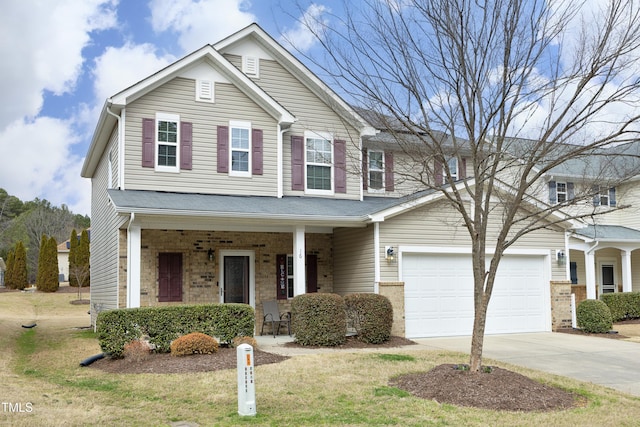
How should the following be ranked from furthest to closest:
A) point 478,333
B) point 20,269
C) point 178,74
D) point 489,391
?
1. point 20,269
2. point 178,74
3. point 478,333
4. point 489,391

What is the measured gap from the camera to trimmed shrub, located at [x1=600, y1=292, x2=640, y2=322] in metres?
19.7

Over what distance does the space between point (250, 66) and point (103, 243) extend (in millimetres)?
6791

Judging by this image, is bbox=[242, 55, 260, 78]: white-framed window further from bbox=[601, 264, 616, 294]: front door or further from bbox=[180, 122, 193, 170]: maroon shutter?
bbox=[601, 264, 616, 294]: front door

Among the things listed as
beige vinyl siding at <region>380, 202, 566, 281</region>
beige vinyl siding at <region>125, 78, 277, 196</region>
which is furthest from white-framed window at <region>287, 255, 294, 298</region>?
beige vinyl siding at <region>380, 202, 566, 281</region>

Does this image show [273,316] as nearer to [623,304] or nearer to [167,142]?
[167,142]

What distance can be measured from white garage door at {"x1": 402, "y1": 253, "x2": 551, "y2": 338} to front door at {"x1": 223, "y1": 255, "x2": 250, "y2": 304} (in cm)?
417

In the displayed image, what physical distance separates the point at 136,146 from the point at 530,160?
9858mm

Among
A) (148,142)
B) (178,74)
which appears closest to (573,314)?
(148,142)

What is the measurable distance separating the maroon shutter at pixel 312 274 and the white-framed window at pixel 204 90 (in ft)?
16.6

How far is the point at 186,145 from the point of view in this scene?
617 inches

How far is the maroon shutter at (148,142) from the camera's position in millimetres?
15185

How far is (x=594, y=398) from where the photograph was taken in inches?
333

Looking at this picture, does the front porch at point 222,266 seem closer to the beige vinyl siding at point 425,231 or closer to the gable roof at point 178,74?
the beige vinyl siding at point 425,231

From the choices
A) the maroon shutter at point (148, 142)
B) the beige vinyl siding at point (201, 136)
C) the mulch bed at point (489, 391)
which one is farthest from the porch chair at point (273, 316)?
the mulch bed at point (489, 391)
